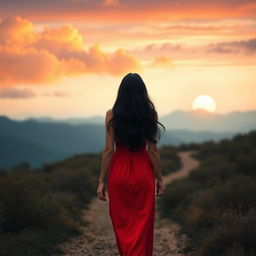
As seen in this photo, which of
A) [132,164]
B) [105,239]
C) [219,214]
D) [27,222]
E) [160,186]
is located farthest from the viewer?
[105,239]

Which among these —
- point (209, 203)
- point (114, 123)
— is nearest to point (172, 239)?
point (209, 203)

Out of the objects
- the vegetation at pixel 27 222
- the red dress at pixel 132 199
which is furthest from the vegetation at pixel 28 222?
the red dress at pixel 132 199

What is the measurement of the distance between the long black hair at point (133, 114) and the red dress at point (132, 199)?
20cm

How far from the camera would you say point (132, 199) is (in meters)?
6.45

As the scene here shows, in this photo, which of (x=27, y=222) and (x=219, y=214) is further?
(x=27, y=222)

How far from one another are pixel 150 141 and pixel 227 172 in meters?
12.6

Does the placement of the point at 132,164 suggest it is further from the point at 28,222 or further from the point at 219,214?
the point at 28,222

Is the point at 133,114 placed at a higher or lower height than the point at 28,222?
higher

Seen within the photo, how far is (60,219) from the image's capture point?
37.1 feet

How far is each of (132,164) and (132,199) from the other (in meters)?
0.45

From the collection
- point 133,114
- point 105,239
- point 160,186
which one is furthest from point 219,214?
point 133,114

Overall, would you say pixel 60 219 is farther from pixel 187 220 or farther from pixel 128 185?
pixel 128 185

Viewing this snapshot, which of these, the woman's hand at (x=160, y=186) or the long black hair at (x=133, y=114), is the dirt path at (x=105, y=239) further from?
the long black hair at (x=133, y=114)

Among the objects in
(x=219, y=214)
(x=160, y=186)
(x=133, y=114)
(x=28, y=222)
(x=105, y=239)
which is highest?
(x=133, y=114)
